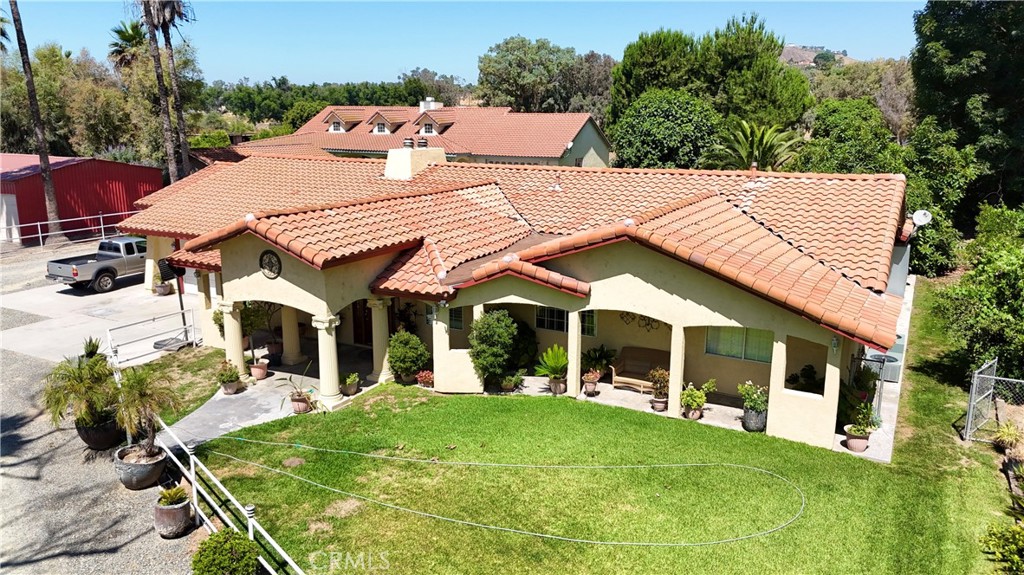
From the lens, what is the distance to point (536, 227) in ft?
74.4

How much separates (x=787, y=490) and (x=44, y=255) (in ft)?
Answer: 122

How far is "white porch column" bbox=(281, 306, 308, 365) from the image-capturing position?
827 inches

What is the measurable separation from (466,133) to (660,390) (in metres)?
42.3

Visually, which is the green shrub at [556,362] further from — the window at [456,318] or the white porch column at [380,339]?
the white porch column at [380,339]

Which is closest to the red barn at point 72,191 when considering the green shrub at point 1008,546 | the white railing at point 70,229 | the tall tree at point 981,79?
the white railing at point 70,229

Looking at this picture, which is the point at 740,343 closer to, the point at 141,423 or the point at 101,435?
the point at 141,423

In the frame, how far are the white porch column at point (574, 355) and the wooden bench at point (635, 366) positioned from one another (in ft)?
3.64

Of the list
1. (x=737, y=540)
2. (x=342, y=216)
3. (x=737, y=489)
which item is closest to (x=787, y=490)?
(x=737, y=489)

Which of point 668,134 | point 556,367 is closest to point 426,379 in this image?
point 556,367

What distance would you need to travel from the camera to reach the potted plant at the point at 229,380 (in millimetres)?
18781

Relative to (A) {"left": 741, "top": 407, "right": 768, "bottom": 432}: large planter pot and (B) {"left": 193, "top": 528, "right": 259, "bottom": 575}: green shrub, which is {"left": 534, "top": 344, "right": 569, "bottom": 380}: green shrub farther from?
(B) {"left": 193, "top": 528, "right": 259, "bottom": 575}: green shrub

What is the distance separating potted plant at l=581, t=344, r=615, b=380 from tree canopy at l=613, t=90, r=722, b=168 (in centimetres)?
3261

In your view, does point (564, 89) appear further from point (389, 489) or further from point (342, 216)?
point (389, 489)

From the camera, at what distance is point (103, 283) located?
98.2 ft
